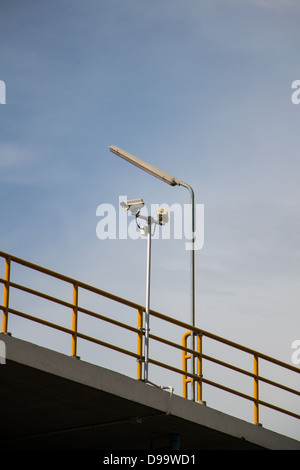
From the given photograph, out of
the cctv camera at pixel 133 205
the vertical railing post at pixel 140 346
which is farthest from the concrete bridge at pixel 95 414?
the cctv camera at pixel 133 205

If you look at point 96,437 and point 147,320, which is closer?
point 147,320

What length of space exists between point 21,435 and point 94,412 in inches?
103

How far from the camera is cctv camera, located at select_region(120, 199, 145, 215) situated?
57.8ft

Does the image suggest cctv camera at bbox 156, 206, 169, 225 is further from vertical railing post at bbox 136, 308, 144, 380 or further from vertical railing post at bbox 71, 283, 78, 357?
vertical railing post at bbox 71, 283, 78, 357

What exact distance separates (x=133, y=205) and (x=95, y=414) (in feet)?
14.7

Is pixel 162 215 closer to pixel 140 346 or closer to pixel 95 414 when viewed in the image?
pixel 140 346

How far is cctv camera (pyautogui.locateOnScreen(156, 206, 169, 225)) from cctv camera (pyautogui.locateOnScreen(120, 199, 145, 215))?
1.43 feet

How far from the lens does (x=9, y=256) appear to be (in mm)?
14023

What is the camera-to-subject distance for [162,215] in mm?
17844

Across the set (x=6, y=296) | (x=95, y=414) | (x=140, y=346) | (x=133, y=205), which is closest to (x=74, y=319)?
(x=6, y=296)

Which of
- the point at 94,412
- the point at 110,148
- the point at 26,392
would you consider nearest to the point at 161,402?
the point at 94,412

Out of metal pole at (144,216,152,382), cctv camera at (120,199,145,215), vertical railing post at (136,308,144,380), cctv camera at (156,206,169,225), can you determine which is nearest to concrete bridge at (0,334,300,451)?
vertical railing post at (136,308,144,380)
